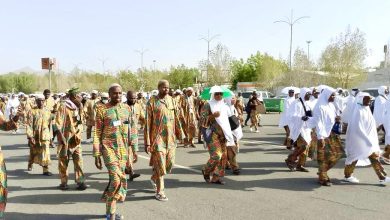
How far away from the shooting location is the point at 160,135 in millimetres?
6500

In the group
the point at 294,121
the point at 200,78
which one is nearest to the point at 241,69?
the point at 200,78

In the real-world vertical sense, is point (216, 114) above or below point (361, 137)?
above

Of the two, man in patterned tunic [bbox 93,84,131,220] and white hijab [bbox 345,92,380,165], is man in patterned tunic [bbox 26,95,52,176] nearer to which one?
man in patterned tunic [bbox 93,84,131,220]

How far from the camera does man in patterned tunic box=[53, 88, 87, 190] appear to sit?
A: 23.7 feet

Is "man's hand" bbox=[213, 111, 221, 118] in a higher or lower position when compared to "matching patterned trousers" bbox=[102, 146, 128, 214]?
higher

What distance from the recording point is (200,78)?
57.8 metres

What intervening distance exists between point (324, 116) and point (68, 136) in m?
5.00

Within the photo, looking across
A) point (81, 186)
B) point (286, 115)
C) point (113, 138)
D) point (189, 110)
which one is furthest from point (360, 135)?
point (189, 110)

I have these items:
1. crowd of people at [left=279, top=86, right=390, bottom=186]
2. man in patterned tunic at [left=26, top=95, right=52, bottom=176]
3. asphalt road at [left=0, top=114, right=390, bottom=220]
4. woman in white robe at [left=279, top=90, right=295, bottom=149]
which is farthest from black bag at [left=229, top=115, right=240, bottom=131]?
man in patterned tunic at [left=26, top=95, right=52, bottom=176]

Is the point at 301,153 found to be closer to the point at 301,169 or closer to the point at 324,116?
the point at 301,169

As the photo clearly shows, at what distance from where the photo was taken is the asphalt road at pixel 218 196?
583 cm

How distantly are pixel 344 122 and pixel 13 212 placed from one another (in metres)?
6.37

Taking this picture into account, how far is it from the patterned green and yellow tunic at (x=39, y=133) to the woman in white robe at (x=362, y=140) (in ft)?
22.0

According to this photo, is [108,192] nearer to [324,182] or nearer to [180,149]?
[324,182]
